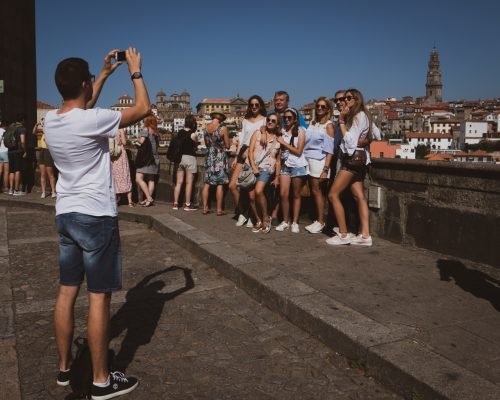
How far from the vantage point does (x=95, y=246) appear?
8.95 feet

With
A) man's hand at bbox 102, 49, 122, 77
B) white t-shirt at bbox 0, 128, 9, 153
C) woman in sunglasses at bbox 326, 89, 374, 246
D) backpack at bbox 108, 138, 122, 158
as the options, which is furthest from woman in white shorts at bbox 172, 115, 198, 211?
man's hand at bbox 102, 49, 122, 77

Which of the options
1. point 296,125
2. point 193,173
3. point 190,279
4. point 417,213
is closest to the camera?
point 190,279

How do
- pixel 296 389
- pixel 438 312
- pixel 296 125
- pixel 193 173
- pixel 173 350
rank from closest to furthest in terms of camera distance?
pixel 296 389, pixel 173 350, pixel 438 312, pixel 296 125, pixel 193 173

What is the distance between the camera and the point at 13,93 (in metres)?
24.2

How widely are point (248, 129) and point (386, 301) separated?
4.17m

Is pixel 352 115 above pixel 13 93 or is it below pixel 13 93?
below

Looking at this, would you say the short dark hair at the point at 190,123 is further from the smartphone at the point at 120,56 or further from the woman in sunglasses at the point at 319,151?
the smartphone at the point at 120,56

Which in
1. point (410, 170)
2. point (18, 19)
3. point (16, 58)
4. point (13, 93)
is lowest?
point (410, 170)

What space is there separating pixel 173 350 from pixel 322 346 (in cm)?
97

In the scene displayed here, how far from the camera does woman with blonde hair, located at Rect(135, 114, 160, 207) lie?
31.7ft

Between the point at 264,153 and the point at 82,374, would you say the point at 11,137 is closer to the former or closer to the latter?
the point at 264,153

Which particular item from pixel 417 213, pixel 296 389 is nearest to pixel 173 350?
pixel 296 389

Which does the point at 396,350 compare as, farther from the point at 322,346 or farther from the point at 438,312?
the point at 438,312

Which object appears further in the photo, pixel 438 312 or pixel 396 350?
pixel 438 312
